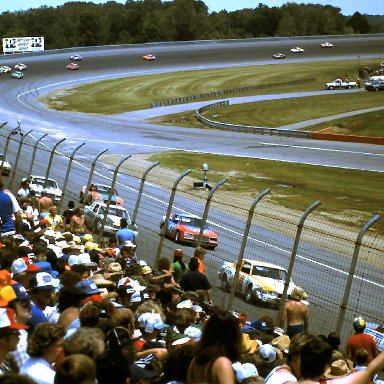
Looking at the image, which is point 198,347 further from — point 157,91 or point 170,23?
point 170,23

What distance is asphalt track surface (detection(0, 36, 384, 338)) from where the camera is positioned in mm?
18641

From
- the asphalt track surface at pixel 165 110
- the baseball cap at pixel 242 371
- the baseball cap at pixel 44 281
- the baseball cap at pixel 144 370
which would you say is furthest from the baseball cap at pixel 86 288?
the asphalt track surface at pixel 165 110

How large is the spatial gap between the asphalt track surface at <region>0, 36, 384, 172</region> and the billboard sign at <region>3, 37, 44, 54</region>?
9.09 m

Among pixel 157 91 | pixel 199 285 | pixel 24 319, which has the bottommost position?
pixel 157 91

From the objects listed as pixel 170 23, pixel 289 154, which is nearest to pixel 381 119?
pixel 289 154

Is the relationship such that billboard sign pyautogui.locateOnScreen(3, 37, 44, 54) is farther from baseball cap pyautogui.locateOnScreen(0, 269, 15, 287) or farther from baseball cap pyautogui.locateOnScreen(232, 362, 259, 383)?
baseball cap pyautogui.locateOnScreen(232, 362, 259, 383)

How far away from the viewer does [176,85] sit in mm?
90375

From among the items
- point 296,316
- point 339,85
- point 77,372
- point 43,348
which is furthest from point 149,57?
point 77,372

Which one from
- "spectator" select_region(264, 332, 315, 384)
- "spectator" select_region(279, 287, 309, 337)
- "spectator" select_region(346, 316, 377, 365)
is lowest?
"spectator" select_region(279, 287, 309, 337)

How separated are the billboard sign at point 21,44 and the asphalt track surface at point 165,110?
29.8 ft

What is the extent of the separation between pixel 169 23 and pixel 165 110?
6919 cm

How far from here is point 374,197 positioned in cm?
3516

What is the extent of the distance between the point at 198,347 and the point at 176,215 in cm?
1485

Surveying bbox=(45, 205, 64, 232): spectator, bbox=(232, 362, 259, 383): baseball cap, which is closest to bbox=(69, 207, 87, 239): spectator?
bbox=(45, 205, 64, 232): spectator
